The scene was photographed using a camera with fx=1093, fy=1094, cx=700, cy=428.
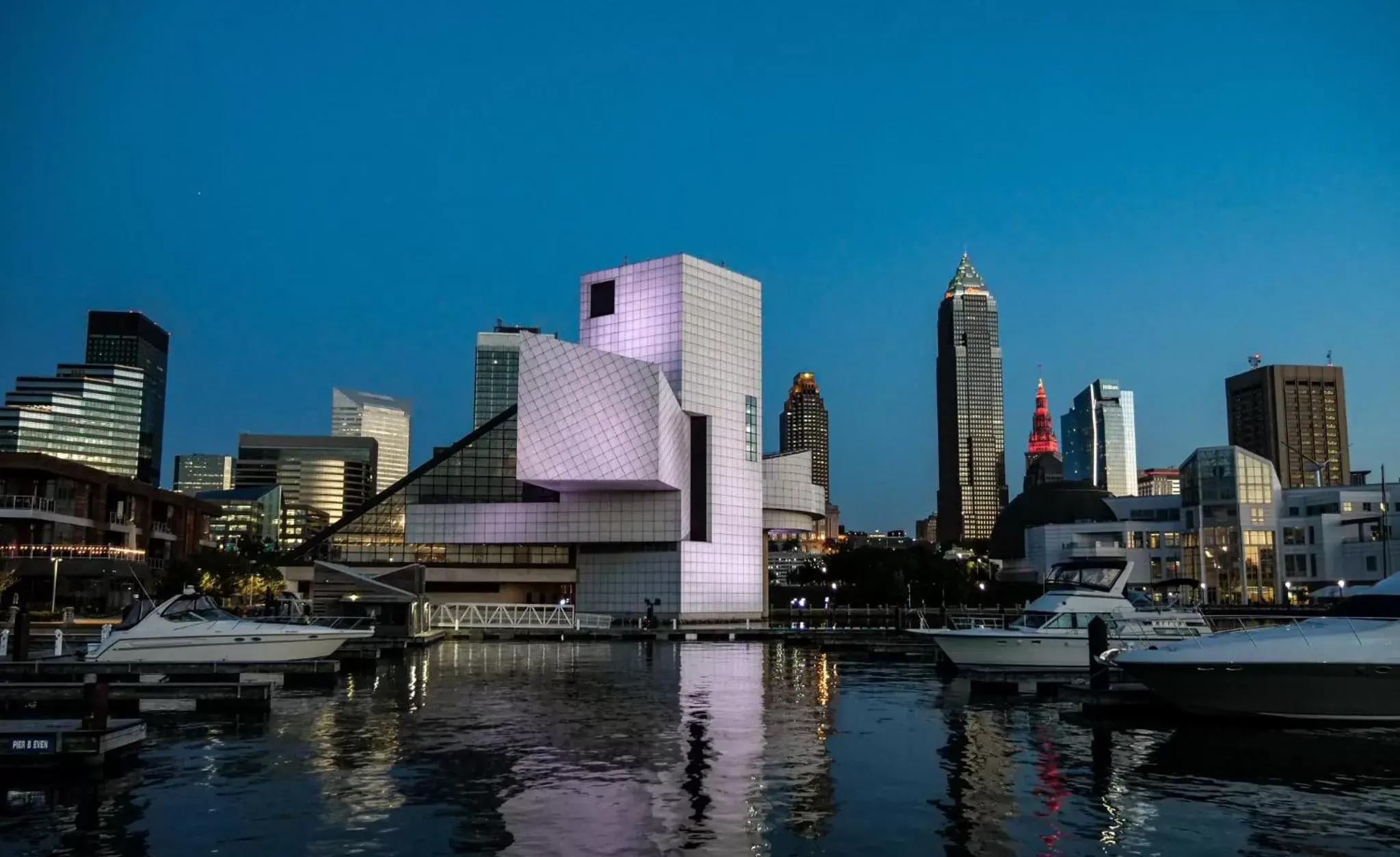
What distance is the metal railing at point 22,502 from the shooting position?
3674 inches

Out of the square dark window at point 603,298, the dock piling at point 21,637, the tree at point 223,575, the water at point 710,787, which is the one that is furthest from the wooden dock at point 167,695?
the square dark window at point 603,298

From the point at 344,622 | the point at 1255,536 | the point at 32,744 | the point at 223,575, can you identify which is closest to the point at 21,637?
the point at 32,744

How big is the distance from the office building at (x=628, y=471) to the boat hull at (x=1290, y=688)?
59927 millimetres

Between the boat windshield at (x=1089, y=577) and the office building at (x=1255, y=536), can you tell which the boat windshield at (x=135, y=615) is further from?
the office building at (x=1255, y=536)

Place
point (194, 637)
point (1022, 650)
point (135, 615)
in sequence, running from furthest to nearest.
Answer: point (1022, 650) < point (194, 637) < point (135, 615)

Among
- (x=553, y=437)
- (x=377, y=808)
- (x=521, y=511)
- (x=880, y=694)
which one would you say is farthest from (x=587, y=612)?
(x=377, y=808)

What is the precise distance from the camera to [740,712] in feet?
94.0

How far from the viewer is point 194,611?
118 ft

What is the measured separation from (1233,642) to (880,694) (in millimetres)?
11359

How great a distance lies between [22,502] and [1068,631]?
9115 cm

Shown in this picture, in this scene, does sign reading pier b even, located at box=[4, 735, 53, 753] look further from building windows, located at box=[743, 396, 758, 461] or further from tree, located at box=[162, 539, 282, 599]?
building windows, located at box=[743, 396, 758, 461]

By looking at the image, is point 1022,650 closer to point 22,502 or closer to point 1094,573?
point 1094,573

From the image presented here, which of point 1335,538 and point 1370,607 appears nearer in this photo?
point 1370,607

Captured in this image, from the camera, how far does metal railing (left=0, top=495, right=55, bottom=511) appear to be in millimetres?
93312
